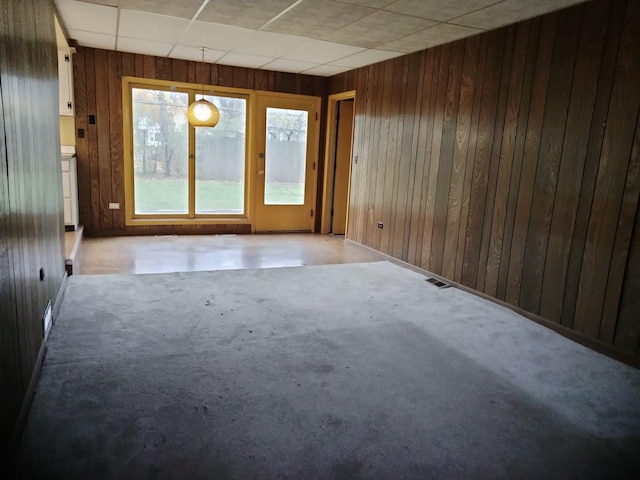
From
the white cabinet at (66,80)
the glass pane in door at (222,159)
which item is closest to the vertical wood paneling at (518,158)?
the glass pane in door at (222,159)

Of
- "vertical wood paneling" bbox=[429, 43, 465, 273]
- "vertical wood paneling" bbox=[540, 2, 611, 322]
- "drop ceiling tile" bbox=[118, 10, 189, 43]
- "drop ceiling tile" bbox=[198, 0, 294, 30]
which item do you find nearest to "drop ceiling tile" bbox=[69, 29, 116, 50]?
"drop ceiling tile" bbox=[118, 10, 189, 43]

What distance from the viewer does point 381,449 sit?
202 centimetres

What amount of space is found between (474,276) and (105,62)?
17.1 feet

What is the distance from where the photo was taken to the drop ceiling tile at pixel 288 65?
608 centimetres

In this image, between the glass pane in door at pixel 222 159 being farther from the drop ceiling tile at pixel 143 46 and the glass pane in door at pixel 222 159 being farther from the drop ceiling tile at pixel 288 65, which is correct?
the drop ceiling tile at pixel 143 46

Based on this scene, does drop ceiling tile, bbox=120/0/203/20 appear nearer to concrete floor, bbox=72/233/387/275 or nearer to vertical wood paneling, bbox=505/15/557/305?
concrete floor, bbox=72/233/387/275

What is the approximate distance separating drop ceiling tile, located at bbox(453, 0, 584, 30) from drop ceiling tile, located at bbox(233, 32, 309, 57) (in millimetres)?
1752

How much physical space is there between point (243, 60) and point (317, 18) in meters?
2.38

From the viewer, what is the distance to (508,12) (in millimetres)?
3545

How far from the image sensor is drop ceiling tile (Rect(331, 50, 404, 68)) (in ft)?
17.1

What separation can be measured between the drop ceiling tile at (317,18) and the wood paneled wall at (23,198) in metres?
1.86

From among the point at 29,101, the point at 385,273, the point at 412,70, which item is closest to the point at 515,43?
the point at 412,70

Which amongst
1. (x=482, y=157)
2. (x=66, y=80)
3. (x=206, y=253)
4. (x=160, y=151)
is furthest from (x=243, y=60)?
(x=482, y=157)

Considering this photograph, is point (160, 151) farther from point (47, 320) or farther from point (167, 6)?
point (47, 320)
